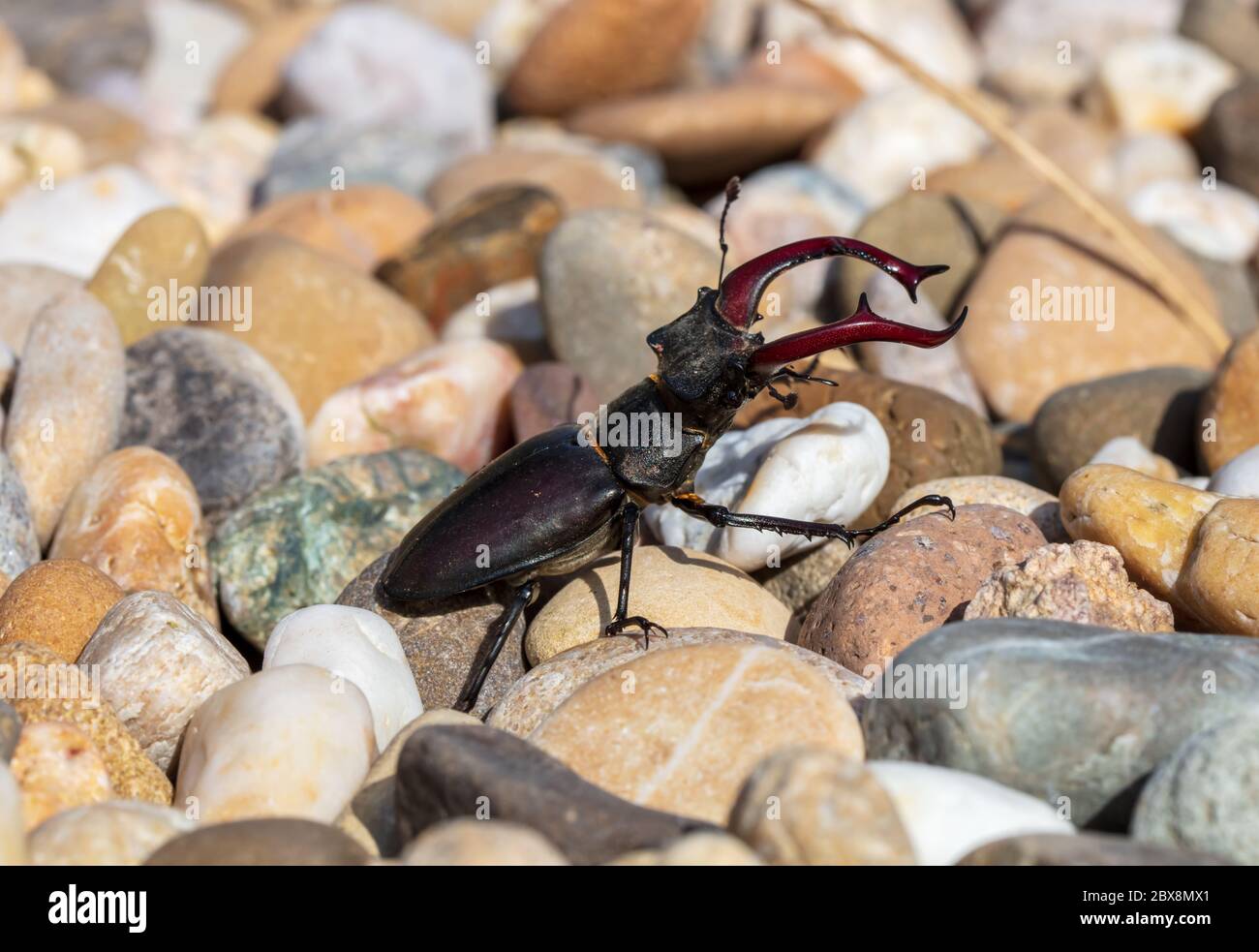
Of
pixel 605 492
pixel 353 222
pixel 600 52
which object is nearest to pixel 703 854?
pixel 605 492

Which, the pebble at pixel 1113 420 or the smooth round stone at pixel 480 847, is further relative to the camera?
the pebble at pixel 1113 420

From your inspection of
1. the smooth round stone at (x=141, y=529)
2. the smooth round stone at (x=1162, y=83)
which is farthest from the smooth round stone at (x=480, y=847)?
the smooth round stone at (x=1162, y=83)

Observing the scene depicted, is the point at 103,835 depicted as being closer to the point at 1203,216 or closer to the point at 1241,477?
the point at 1241,477

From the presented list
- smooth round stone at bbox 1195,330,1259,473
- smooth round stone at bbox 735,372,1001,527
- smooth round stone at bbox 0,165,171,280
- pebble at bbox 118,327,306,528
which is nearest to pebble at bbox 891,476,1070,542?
smooth round stone at bbox 735,372,1001,527

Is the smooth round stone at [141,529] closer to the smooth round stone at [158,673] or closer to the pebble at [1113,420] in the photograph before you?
the smooth round stone at [158,673]

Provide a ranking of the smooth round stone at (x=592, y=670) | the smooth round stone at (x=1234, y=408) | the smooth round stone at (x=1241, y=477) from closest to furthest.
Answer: the smooth round stone at (x=592, y=670) < the smooth round stone at (x=1241, y=477) < the smooth round stone at (x=1234, y=408)

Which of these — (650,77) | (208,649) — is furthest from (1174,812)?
(650,77)
